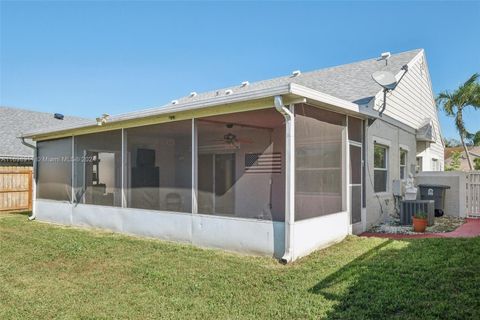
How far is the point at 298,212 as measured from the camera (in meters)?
5.90

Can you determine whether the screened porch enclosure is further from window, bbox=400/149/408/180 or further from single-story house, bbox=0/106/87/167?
single-story house, bbox=0/106/87/167

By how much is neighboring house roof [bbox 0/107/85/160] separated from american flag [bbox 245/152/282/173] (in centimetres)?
1047

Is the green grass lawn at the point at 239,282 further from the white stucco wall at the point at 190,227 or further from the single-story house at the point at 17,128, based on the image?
the single-story house at the point at 17,128

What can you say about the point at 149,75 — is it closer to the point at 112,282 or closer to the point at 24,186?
the point at 24,186

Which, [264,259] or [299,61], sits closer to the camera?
[264,259]

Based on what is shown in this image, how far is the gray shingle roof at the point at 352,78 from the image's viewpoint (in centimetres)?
965

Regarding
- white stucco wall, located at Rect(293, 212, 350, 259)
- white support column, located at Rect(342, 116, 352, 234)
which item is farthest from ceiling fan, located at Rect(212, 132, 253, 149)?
white support column, located at Rect(342, 116, 352, 234)

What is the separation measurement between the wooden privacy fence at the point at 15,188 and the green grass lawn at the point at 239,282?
27.1 ft

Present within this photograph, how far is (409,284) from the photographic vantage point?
4422 mm

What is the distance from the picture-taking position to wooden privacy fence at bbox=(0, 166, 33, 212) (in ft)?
45.8

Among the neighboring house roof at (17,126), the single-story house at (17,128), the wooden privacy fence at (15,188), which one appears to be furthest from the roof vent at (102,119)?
the wooden privacy fence at (15,188)

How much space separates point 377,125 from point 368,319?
6.50 m

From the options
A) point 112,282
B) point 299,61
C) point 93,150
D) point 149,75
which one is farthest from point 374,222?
point 149,75

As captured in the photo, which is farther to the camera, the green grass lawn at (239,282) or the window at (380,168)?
the window at (380,168)
